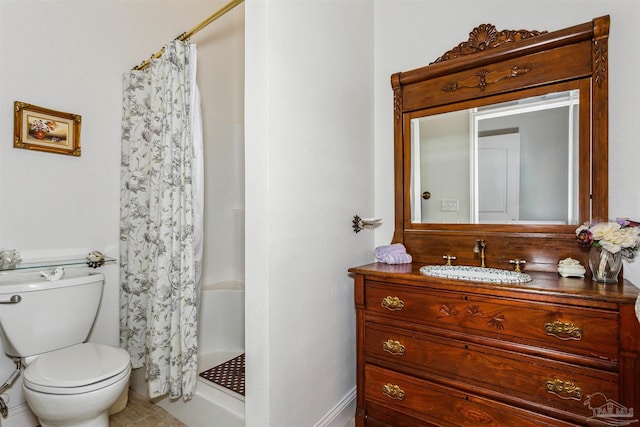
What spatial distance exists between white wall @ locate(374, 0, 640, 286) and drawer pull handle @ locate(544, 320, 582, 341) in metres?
0.52

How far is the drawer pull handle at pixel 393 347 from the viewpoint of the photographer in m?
1.51

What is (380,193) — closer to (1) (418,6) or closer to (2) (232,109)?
(1) (418,6)

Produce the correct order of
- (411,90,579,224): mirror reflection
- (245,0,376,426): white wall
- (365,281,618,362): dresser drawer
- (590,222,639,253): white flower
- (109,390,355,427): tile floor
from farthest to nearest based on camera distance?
(109,390,355,427): tile floor → (411,90,579,224): mirror reflection → (245,0,376,426): white wall → (590,222,639,253): white flower → (365,281,618,362): dresser drawer

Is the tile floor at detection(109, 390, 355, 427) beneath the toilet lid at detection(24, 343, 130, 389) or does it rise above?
beneath

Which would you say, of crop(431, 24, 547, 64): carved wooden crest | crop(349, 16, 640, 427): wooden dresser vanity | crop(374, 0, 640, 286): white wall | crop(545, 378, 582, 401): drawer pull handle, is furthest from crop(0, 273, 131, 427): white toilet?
crop(431, 24, 547, 64): carved wooden crest

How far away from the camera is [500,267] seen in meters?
1.67

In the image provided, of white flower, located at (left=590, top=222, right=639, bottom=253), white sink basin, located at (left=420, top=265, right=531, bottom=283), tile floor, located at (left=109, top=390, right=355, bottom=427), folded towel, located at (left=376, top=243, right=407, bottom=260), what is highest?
white flower, located at (left=590, top=222, right=639, bottom=253)

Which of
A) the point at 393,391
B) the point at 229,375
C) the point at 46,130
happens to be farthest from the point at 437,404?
the point at 46,130

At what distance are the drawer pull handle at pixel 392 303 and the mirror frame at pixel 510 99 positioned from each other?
1.58 feet

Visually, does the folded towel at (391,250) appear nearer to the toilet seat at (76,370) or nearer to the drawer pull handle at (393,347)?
the drawer pull handle at (393,347)

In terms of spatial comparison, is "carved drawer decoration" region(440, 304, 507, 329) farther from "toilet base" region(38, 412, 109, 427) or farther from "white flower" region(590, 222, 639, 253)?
"toilet base" region(38, 412, 109, 427)

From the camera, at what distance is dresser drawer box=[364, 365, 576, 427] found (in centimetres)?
124

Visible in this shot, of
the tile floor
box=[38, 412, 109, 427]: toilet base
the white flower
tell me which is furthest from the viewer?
the tile floor

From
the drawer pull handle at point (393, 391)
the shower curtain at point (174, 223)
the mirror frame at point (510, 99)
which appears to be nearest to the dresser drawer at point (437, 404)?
the drawer pull handle at point (393, 391)
